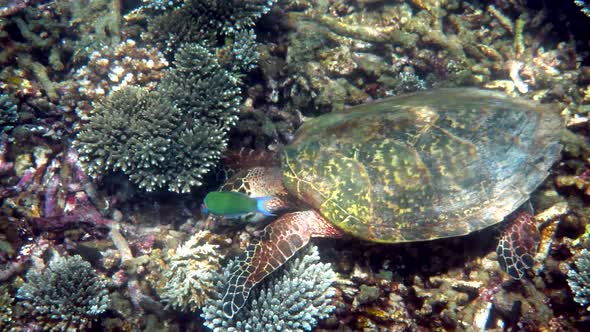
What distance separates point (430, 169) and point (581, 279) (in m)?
1.69

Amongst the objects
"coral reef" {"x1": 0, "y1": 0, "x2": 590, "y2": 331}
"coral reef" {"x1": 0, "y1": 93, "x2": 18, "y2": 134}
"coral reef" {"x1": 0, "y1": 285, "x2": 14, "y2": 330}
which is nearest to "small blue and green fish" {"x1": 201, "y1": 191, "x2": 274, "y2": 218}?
"coral reef" {"x1": 0, "y1": 0, "x2": 590, "y2": 331}

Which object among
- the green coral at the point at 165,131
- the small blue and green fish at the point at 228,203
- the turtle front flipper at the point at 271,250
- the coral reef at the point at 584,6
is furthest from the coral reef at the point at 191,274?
the coral reef at the point at 584,6

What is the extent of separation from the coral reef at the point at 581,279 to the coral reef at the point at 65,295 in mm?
4731

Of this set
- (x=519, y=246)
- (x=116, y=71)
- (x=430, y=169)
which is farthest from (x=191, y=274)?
(x=519, y=246)

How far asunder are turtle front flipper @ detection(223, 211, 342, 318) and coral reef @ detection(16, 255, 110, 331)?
1530mm

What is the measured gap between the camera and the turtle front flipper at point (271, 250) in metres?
3.25

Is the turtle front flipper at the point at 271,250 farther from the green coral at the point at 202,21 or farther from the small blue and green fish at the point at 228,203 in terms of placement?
the green coral at the point at 202,21

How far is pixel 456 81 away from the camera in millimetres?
4906

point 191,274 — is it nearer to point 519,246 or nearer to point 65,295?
point 65,295

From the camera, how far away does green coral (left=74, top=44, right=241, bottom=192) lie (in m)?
3.96

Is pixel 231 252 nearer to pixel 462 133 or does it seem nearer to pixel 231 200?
pixel 231 200

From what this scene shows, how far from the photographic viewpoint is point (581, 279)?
3107 millimetres

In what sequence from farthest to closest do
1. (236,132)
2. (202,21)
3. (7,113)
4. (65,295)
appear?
→ (202,21) < (236,132) < (7,113) < (65,295)

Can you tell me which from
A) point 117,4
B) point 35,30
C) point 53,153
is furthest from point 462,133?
point 35,30
